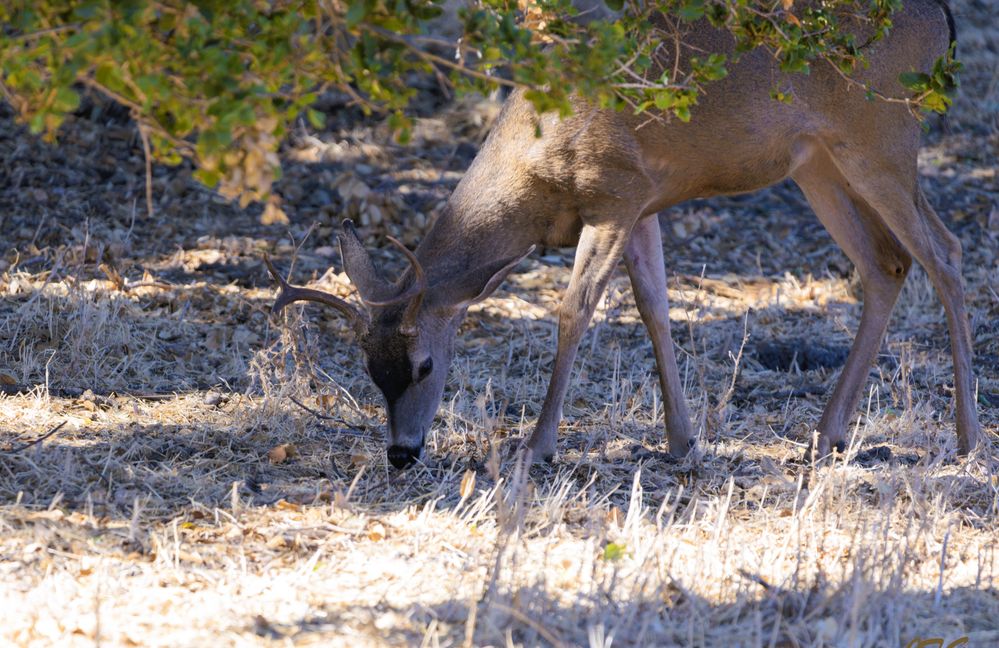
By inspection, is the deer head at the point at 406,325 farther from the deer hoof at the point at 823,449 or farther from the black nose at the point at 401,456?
the deer hoof at the point at 823,449

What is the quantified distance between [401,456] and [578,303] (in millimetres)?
1195

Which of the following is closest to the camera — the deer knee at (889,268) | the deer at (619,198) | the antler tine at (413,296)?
the antler tine at (413,296)

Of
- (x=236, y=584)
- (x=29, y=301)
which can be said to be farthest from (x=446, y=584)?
(x=29, y=301)

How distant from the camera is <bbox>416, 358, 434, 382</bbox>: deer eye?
6.29 meters

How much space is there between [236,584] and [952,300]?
13.9 ft

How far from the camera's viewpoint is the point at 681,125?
6.33m

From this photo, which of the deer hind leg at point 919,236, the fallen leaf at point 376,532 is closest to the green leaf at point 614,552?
the fallen leaf at point 376,532

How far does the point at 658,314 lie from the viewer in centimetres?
688

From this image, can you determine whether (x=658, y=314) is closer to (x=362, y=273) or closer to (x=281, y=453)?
(x=362, y=273)

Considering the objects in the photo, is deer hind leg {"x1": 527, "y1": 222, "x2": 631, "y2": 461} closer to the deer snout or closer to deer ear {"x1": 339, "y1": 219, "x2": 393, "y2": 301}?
the deer snout

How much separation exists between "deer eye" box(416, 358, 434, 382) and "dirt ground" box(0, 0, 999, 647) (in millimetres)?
341

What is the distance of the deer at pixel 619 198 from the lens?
6223 mm

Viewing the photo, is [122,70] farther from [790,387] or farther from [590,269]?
[790,387]

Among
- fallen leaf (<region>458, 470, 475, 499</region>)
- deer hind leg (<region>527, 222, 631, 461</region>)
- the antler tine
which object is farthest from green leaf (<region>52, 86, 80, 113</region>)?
deer hind leg (<region>527, 222, 631, 461</region>)
